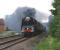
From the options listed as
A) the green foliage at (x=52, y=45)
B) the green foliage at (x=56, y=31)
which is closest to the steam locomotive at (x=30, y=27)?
the green foliage at (x=56, y=31)

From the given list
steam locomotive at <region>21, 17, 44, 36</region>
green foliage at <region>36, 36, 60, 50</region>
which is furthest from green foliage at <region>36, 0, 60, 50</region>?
steam locomotive at <region>21, 17, 44, 36</region>

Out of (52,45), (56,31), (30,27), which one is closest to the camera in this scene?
(56,31)

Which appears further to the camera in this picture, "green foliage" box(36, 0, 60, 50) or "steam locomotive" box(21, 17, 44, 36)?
"steam locomotive" box(21, 17, 44, 36)

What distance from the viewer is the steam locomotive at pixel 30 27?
29.6 metres

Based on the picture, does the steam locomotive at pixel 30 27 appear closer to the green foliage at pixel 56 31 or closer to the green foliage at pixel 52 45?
the green foliage at pixel 56 31

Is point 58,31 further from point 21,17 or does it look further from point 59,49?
point 21,17

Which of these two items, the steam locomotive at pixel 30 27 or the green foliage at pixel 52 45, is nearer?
the green foliage at pixel 52 45

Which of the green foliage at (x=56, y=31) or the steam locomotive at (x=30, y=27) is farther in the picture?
the steam locomotive at (x=30, y=27)

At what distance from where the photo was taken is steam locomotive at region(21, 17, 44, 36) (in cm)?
2956

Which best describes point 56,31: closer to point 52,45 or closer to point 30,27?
point 52,45

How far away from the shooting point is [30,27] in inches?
1179

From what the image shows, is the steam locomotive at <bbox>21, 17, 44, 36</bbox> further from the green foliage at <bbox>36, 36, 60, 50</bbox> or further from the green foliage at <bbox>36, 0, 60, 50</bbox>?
the green foliage at <bbox>36, 36, 60, 50</bbox>

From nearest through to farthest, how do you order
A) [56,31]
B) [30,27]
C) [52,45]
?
[56,31] → [52,45] → [30,27]

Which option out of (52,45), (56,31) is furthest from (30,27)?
(56,31)
